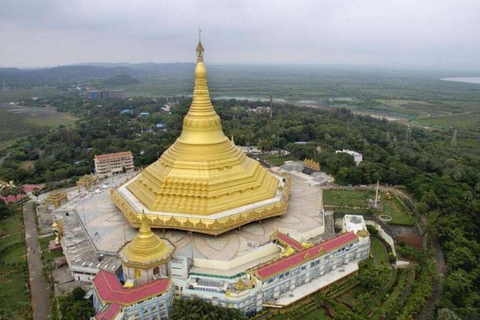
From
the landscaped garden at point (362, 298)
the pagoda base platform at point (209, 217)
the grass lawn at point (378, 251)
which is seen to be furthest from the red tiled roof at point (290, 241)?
the grass lawn at point (378, 251)

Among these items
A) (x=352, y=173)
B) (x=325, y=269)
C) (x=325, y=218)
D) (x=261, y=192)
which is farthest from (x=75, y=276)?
(x=352, y=173)

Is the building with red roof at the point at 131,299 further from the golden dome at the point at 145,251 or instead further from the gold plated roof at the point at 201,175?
the gold plated roof at the point at 201,175

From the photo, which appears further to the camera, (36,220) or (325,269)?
(36,220)

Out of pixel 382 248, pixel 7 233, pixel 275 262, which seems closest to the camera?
pixel 275 262

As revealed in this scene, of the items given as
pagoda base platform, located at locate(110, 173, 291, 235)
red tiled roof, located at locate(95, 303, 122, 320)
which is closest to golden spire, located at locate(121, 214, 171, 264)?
red tiled roof, located at locate(95, 303, 122, 320)

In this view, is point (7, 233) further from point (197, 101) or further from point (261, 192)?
point (261, 192)

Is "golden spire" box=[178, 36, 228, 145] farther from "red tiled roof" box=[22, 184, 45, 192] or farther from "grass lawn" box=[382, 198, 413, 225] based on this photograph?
"red tiled roof" box=[22, 184, 45, 192]
